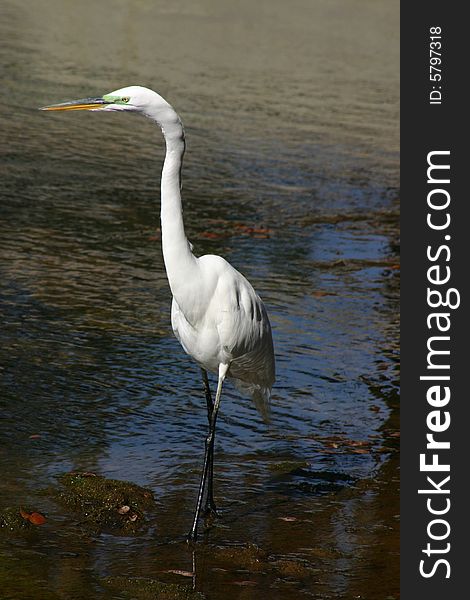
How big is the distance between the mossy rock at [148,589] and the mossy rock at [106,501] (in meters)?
0.52

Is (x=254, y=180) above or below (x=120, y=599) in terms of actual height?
above

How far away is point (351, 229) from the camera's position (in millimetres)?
12125

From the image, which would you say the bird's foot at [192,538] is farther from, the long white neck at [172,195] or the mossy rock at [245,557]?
the long white neck at [172,195]

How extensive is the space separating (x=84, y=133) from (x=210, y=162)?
2.10 metres

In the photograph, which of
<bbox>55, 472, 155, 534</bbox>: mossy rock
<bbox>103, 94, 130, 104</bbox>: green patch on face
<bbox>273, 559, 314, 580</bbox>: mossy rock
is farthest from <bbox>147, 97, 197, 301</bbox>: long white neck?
<bbox>273, 559, 314, 580</bbox>: mossy rock

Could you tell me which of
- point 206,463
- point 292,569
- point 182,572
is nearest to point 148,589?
point 182,572

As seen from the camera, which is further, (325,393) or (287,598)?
(325,393)

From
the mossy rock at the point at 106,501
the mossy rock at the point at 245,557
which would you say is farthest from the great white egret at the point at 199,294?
the mossy rock at the point at 106,501

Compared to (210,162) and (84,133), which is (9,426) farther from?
(84,133)

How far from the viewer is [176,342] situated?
26.9 ft

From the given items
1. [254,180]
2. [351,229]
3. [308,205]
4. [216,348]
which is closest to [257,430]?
[216,348]

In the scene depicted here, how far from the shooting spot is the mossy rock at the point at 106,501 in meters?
5.28

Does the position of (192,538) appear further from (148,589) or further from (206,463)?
(148,589)

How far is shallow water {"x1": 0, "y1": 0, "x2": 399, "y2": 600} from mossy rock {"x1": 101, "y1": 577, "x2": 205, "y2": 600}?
2.4 inches
